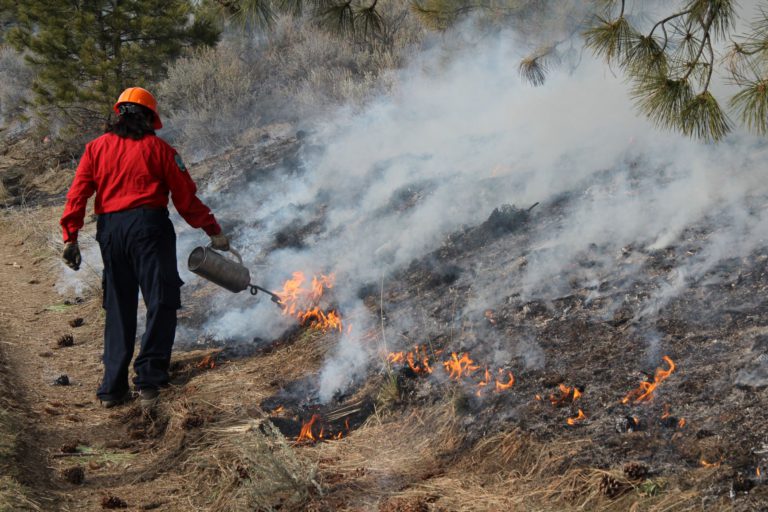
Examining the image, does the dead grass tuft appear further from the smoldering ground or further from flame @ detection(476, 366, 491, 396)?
flame @ detection(476, 366, 491, 396)

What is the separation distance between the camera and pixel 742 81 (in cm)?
408

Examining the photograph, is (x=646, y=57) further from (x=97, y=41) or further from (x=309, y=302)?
(x=97, y=41)

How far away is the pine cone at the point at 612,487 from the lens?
112 inches

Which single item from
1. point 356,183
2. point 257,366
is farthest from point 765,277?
point 356,183

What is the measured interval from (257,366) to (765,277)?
3.15 meters

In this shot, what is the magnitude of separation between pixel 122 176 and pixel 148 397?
4.55 ft

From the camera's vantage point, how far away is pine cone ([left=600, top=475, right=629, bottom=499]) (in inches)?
112

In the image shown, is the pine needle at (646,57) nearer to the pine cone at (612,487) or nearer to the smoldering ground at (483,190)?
the smoldering ground at (483,190)

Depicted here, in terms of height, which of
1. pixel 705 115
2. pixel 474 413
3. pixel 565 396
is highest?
pixel 705 115

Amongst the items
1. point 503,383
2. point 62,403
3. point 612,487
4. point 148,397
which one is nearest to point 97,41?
point 62,403

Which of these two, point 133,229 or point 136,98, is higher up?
point 136,98

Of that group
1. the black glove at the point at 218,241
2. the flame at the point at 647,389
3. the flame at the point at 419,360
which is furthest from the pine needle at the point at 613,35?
the black glove at the point at 218,241

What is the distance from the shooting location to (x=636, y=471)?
286 cm

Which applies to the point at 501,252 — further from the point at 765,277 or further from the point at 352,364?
the point at 765,277
